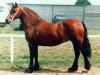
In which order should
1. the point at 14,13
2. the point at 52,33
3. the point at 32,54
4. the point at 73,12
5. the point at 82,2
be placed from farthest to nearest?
the point at 82,2 → the point at 73,12 → the point at 32,54 → the point at 14,13 → the point at 52,33

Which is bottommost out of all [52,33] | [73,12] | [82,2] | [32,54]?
[82,2]

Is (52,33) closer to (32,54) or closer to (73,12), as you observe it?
(32,54)

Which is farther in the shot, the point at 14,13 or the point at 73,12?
the point at 73,12

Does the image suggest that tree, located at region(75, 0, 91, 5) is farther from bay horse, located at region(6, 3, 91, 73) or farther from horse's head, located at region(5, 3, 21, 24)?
horse's head, located at region(5, 3, 21, 24)

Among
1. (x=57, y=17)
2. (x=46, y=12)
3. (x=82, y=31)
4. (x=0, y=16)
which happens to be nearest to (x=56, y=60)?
(x=82, y=31)

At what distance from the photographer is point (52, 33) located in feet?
36.1

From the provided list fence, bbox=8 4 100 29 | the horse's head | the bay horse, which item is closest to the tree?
fence, bbox=8 4 100 29

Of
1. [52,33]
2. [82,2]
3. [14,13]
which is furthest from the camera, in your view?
[82,2]

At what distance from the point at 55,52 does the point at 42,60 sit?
2544 mm

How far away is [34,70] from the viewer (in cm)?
1142

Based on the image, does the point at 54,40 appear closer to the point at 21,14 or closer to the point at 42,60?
the point at 21,14

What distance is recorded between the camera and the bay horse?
1085 centimetres

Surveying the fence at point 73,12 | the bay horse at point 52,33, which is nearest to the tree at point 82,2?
the fence at point 73,12

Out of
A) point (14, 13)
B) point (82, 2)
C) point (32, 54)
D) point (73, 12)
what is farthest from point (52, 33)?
point (82, 2)
